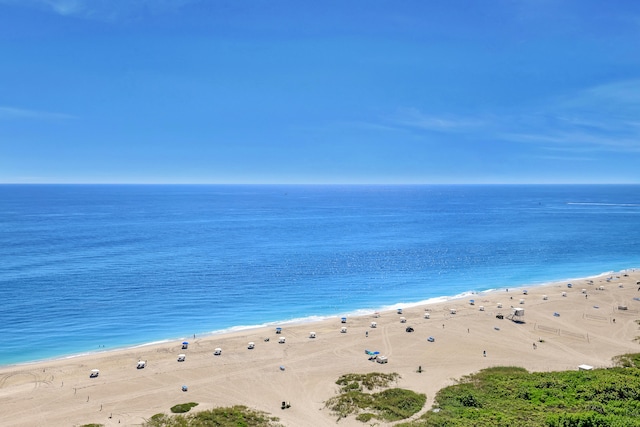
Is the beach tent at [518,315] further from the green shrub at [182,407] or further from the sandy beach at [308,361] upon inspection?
the green shrub at [182,407]

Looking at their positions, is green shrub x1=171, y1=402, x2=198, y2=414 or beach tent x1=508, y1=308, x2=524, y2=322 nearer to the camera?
green shrub x1=171, y1=402, x2=198, y2=414

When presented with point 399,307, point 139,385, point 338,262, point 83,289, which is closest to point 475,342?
point 399,307

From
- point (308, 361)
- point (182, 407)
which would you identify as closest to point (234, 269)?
point (308, 361)

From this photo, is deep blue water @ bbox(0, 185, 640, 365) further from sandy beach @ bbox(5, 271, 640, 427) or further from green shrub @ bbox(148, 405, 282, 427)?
green shrub @ bbox(148, 405, 282, 427)

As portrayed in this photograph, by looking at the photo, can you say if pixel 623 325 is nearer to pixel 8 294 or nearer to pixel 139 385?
pixel 139 385

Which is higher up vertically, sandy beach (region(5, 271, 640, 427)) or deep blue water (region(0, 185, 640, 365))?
deep blue water (region(0, 185, 640, 365))

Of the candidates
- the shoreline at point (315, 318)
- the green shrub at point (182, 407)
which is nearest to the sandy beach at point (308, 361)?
the green shrub at point (182, 407)

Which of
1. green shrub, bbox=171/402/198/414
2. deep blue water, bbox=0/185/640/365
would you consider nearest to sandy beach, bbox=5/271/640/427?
green shrub, bbox=171/402/198/414

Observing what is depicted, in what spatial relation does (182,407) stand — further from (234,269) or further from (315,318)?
(234,269)
